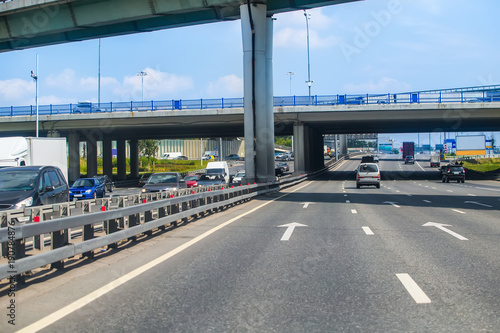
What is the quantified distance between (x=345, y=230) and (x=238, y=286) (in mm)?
6825

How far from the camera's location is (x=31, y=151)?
2136 centimetres

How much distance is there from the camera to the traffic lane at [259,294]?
5.38 m

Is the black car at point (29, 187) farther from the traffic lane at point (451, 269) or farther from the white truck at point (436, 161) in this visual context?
the white truck at point (436, 161)

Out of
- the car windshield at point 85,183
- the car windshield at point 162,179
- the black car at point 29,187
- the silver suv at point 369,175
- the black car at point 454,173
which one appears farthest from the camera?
the black car at point 454,173

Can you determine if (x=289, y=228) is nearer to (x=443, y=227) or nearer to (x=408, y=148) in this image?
(x=443, y=227)

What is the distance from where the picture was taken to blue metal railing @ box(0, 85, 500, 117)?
46031 mm

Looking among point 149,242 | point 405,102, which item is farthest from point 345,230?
point 405,102

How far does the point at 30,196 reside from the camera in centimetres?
1241

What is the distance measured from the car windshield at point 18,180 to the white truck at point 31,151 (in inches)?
A: 291

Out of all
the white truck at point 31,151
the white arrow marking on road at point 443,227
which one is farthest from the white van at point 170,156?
the white arrow marking on road at point 443,227

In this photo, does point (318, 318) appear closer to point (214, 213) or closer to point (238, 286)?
point (238, 286)

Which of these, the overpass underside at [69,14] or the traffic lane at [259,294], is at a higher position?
the overpass underside at [69,14]

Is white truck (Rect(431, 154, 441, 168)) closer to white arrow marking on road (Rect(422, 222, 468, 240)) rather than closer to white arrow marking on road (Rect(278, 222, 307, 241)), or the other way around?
white arrow marking on road (Rect(422, 222, 468, 240))

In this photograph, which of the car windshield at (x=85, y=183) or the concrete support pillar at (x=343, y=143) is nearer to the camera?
the car windshield at (x=85, y=183)
